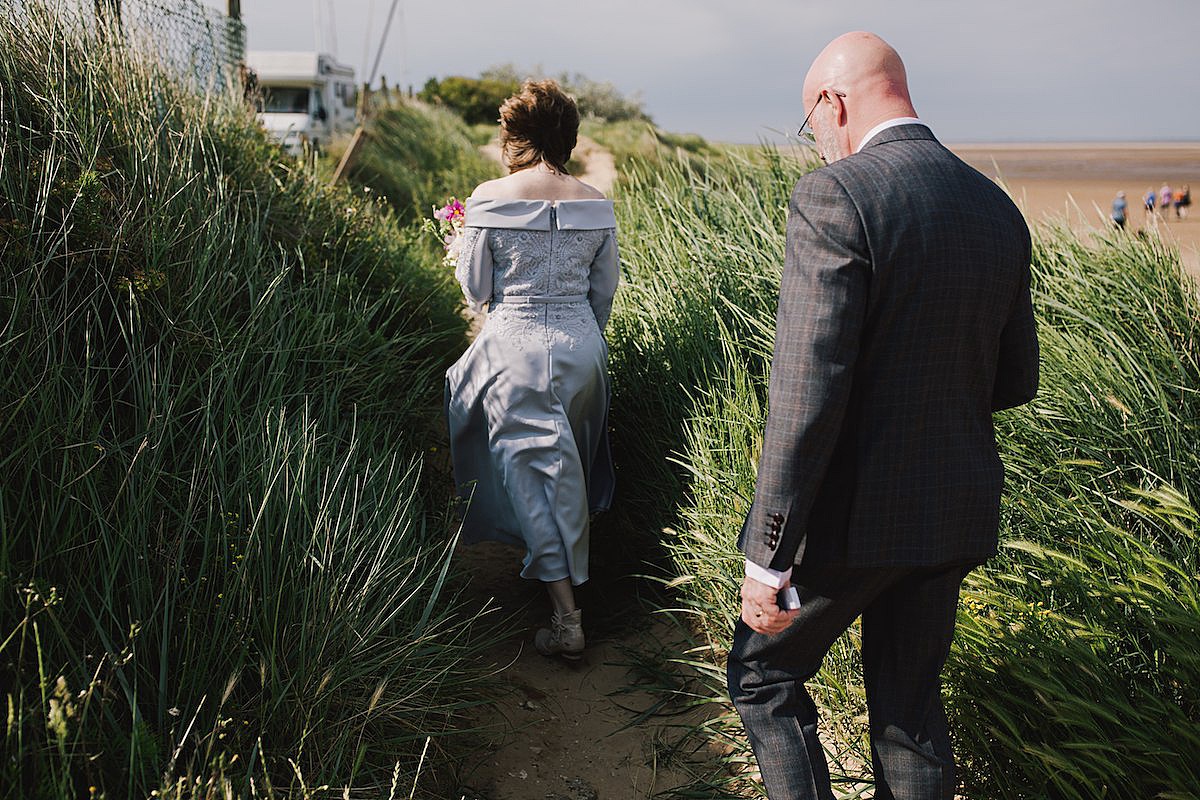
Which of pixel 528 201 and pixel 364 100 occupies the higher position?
pixel 364 100

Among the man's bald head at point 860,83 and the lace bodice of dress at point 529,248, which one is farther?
the lace bodice of dress at point 529,248

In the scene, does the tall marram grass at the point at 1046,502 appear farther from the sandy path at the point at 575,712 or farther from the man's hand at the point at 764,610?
the man's hand at the point at 764,610

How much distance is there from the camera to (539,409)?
3568 mm

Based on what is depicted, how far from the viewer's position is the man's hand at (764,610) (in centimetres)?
194

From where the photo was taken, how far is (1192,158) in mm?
67312

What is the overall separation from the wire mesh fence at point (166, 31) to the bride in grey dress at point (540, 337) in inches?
86.9

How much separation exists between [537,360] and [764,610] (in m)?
1.77

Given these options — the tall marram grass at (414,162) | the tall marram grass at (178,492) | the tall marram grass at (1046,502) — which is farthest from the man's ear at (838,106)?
the tall marram grass at (414,162)

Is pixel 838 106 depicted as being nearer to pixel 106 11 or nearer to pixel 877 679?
pixel 877 679

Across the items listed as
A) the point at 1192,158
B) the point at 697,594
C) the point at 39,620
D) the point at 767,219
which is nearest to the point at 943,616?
the point at 697,594

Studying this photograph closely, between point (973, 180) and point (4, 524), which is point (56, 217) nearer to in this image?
point (4, 524)

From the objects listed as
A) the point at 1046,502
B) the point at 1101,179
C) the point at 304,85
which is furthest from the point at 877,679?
the point at 1101,179

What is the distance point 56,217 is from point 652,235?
11.0 ft

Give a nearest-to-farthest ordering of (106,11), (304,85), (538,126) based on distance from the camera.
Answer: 1. (538,126)
2. (106,11)
3. (304,85)
